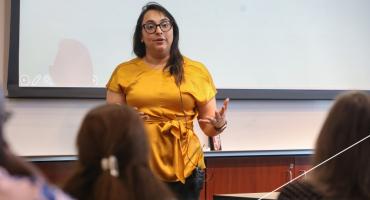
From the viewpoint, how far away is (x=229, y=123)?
357 cm

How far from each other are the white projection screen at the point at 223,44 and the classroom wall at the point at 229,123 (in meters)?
0.06

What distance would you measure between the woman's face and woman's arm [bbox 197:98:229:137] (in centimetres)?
27

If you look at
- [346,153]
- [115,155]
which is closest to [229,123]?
[346,153]

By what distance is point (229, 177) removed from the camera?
335 centimetres

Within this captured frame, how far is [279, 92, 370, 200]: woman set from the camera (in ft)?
4.60

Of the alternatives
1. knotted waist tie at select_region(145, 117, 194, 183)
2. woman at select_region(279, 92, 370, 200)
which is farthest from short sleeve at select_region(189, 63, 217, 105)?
woman at select_region(279, 92, 370, 200)

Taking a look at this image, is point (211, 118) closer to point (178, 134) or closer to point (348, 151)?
point (178, 134)

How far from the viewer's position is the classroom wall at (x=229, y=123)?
310 centimetres

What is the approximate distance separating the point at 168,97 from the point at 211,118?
190 millimetres

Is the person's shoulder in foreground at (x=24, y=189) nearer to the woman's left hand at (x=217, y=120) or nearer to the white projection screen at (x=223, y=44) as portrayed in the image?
the woman's left hand at (x=217, y=120)

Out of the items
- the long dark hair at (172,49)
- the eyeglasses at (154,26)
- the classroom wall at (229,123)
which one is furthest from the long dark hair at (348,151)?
the classroom wall at (229,123)

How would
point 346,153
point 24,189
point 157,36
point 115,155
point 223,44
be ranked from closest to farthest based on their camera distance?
point 24,189
point 115,155
point 346,153
point 157,36
point 223,44

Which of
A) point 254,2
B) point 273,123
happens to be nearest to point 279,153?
point 273,123

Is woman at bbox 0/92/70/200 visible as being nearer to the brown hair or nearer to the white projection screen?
the brown hair
